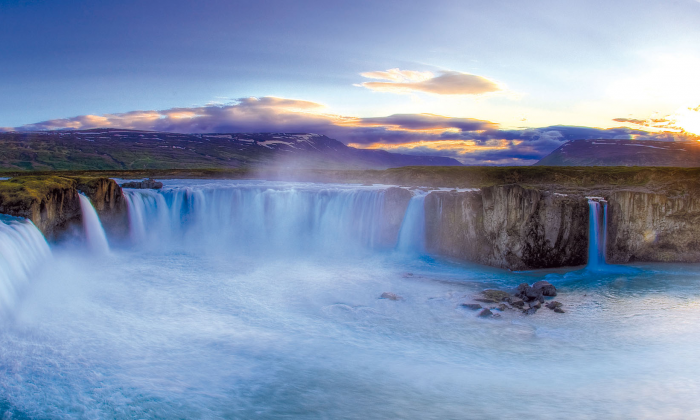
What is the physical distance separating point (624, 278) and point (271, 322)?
1633 centimetres

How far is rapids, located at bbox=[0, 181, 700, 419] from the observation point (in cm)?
872

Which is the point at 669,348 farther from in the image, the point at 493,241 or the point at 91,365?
the point at 91,365

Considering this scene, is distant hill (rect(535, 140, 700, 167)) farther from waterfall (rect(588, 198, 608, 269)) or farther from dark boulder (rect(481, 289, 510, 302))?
dark boulder (rect(481, 289, 510, 302))

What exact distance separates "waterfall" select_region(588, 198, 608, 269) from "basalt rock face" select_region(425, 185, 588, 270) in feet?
1.17

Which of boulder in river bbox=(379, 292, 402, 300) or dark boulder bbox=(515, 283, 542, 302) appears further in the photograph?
boulder in river bbox=(379, 292, 402, 300)

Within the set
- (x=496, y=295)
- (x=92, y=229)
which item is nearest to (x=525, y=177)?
(x=496, y=295)

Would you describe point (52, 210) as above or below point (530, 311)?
above

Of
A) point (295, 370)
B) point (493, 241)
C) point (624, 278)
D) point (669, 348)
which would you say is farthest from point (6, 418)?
point (624, 278)

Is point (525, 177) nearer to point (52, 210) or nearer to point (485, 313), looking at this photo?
point (485, 313)

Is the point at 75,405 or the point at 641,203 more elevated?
the point at 641,203

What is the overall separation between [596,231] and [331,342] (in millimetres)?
16629

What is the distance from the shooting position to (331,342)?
12.1 meters

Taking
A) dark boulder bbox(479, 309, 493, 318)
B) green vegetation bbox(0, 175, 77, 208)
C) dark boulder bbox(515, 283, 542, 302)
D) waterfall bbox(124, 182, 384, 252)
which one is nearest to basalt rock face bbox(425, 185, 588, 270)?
dark boulder bbox(515, 283, 542, 302)

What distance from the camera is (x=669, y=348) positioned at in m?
11.6
